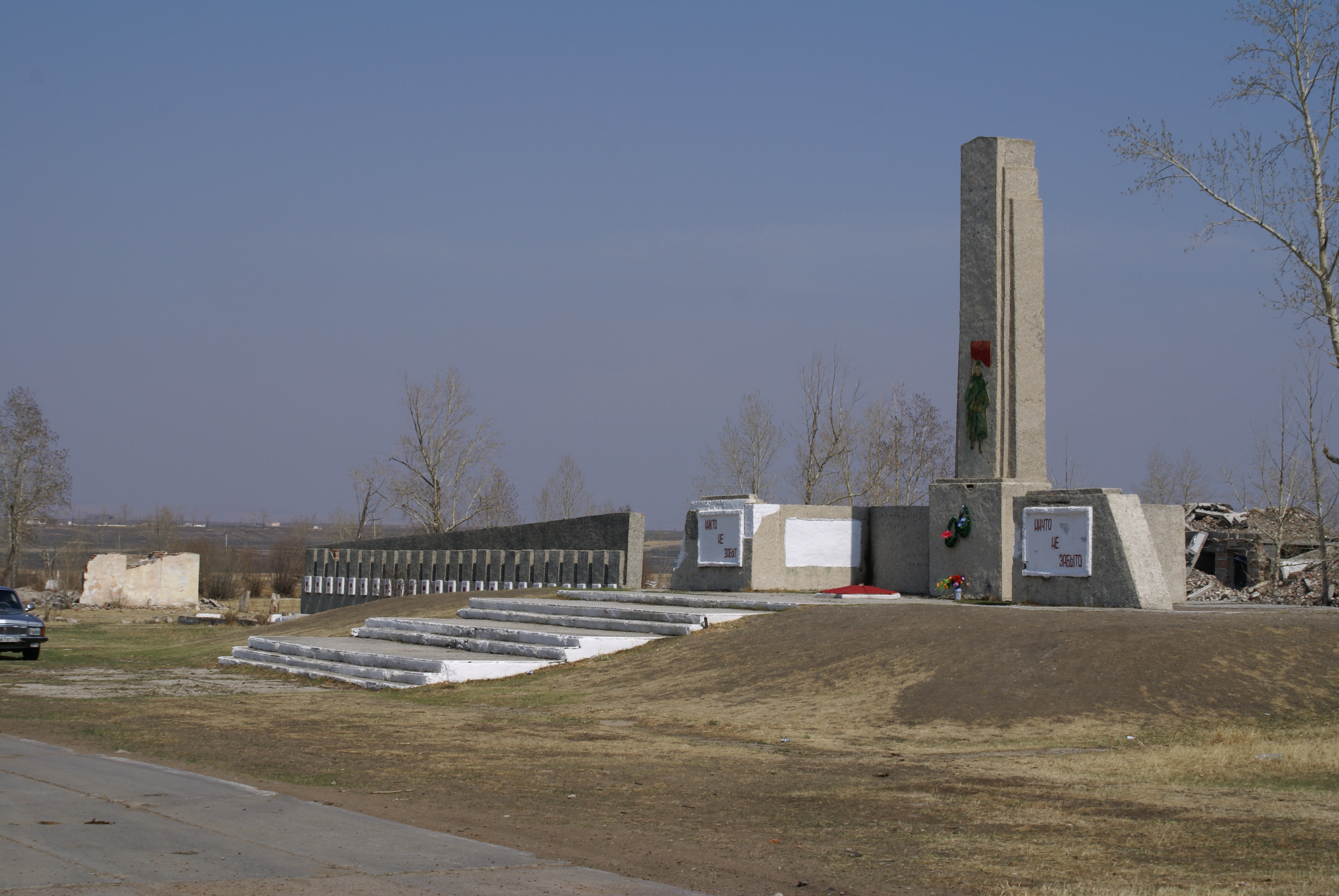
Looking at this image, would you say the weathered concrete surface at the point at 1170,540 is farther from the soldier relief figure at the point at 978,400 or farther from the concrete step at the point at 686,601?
the concrete step at the point at 686,601

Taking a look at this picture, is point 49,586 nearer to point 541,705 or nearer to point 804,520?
point 804,520

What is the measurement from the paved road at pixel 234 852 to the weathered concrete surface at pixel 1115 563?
1347 centimetres

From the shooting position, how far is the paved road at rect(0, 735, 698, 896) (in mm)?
5676

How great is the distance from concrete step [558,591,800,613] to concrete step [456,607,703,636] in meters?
1.21

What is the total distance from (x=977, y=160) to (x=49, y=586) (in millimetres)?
48945

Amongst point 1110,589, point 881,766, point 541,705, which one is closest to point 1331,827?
point 881,766

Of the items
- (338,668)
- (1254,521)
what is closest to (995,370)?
(338,668)

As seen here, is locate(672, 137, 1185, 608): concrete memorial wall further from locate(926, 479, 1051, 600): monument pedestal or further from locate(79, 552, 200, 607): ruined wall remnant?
locate(79, 552, 200, 607): ruined wall remnant

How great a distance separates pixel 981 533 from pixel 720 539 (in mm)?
5668

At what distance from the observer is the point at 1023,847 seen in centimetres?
666

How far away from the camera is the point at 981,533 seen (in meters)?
20.4

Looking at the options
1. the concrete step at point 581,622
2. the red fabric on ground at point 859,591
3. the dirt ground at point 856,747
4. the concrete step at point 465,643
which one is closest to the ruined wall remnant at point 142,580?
the concrete step at point 465,643

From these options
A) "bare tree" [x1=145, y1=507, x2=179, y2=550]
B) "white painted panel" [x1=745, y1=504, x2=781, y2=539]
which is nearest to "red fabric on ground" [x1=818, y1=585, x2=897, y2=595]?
"white painted panel" [x1=745, y1=504, x2=781, y2=539]

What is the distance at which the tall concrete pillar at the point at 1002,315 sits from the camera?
2036cm
